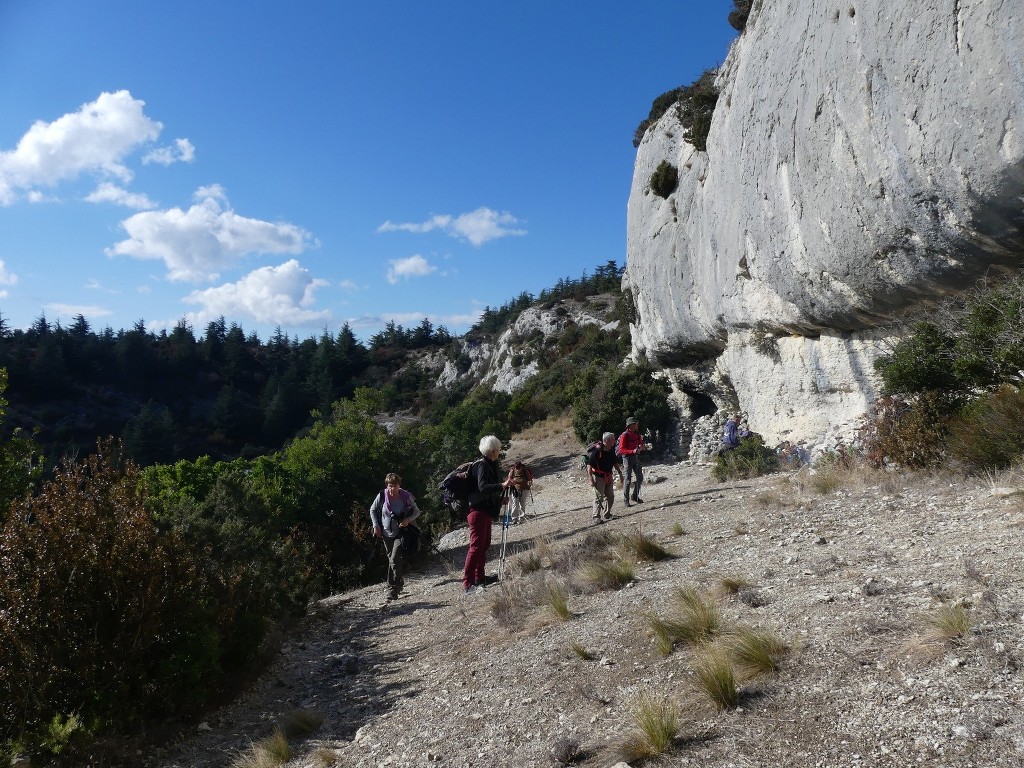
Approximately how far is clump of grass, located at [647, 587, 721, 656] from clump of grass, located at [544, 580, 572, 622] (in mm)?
1062

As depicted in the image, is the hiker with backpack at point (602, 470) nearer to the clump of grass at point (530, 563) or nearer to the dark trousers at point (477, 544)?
the clump of grass at point (530, 563)

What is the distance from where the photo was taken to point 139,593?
5086 millimetres

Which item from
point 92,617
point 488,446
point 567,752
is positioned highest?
point 488,446

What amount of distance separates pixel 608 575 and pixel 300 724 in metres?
3.06

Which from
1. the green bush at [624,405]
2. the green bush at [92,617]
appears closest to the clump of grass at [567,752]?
the green bush at [92,617]

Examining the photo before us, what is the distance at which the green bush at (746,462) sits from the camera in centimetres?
1315

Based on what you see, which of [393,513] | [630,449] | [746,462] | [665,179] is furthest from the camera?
[665,179]

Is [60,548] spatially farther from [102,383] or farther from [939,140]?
[102,383]

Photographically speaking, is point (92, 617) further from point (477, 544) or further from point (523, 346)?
point (523, 346)

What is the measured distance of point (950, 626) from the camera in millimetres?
3389

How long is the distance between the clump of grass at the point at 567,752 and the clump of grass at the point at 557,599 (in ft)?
6.78

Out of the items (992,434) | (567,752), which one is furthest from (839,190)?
(567,752)

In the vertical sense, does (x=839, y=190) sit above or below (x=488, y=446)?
above

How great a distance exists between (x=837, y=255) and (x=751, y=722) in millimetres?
8853
